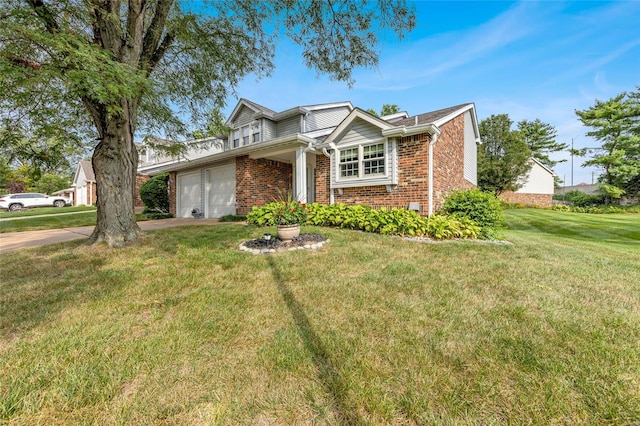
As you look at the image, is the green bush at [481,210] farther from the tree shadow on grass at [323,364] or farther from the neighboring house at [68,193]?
the neighboring house at [68,193]

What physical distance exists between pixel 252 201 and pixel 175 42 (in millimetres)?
5872

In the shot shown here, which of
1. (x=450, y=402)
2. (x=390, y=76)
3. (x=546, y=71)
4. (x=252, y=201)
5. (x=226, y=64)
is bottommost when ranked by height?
(x=450, y=402)

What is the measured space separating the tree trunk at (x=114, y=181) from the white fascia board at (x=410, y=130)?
22.4 feet

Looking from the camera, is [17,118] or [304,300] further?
[17,118]

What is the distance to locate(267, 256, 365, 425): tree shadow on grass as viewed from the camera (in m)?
1.46

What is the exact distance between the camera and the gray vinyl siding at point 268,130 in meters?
13.9

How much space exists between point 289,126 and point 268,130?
47.6 inches

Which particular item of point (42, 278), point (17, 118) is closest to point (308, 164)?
point (17, 118)

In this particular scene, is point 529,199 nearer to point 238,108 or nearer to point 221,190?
point 238,108

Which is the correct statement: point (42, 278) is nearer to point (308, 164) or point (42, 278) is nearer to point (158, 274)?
point (158, 274)

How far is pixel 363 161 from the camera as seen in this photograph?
8.97 metres

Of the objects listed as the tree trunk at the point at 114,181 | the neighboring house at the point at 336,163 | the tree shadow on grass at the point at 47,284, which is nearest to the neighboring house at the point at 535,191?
the neighboring house at the point at 336,163

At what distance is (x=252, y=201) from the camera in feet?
35.9

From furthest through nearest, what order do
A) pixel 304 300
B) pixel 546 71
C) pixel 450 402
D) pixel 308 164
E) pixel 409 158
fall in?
pixel 308 164, pixel 546 71, pixel 409 158, pixel 304 300, pixel 450 402
